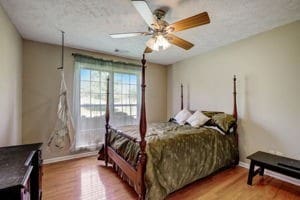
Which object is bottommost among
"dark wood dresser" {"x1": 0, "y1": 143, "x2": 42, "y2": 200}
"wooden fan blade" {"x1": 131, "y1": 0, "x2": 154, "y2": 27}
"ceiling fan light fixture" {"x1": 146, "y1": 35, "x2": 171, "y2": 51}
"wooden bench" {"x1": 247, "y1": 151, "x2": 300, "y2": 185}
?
"wooden bench" {"x1": 247, "y1": 151, "x2": 300, "y2": 185}

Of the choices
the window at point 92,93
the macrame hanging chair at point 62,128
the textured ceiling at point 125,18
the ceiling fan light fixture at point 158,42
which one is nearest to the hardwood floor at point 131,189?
the macrame hanging chair at point 62,128

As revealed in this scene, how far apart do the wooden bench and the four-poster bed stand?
48cm

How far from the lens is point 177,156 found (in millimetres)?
2258

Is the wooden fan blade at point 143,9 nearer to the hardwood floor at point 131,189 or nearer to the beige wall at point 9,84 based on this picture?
the beige wall at point 9,84

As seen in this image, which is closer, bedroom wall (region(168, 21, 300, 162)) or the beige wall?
the beige wall

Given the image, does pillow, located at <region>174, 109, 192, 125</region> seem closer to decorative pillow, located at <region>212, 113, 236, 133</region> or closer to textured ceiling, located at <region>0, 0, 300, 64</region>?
decorative pillow, located at <region>212, 113, 236, 133</region>

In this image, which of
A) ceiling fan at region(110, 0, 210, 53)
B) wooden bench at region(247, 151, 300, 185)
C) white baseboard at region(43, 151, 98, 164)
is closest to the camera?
ceiling fan at region(110, 0, 210, 53)

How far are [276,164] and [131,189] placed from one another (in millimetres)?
2093

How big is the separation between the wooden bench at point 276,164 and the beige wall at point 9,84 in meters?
3.53

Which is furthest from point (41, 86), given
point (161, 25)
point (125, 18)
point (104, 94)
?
point (161, 25)

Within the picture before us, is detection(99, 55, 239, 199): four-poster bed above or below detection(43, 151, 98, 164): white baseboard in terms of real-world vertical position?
above

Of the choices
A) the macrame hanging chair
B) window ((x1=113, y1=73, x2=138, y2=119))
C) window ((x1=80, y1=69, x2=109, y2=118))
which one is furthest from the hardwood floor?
window ((x1=113, y1=73, x2=138, y2=119))

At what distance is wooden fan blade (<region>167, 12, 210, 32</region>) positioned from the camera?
168 cm

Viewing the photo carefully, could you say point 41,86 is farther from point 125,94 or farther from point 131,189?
point 131,189
